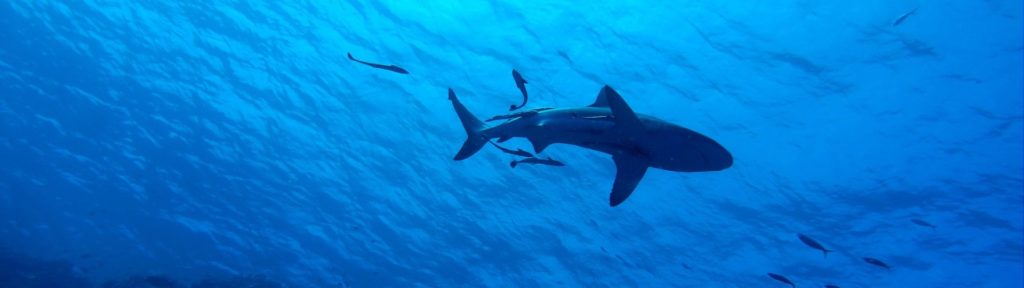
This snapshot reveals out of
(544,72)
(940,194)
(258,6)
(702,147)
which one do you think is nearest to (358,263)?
(258,6)

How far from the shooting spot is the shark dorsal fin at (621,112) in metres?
4.73

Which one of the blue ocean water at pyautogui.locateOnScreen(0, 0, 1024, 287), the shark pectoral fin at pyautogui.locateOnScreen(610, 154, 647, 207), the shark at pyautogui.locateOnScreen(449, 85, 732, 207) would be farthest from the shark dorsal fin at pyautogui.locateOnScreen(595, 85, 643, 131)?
the blue ocean water at pyautogui.locateOnScreen(0, 0, 1024, 287)

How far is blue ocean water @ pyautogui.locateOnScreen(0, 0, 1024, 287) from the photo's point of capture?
11.4 meters

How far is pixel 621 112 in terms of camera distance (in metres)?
4.83

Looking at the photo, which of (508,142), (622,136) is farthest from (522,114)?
(508,142)

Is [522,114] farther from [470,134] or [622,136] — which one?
[622,136]

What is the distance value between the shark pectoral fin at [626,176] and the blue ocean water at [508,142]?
634 centimetres

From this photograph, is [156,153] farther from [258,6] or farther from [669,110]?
[669,110]

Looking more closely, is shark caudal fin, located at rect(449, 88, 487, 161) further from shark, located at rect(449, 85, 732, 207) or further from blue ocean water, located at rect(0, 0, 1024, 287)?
blue ocean water, located at rect(0, 0, 1024, 287)

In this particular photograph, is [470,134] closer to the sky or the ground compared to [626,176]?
closer to the sky

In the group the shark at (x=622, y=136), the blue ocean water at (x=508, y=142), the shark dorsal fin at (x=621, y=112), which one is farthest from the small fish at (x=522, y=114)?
the blue ocean water at (x=508, y=142)

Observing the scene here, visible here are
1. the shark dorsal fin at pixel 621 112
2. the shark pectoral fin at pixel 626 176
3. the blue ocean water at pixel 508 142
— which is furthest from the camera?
the blue ocean water at pixel 508 142

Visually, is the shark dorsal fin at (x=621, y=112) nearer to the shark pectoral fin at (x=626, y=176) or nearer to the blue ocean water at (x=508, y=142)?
the shark pectoral fin at (x=626, y=176)

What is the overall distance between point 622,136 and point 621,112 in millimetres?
422
